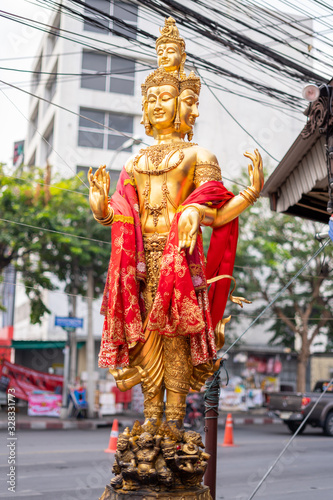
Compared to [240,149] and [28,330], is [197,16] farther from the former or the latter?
[28,330]

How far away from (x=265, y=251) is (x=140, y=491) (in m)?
13.3

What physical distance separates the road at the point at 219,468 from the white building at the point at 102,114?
7784 millimetres

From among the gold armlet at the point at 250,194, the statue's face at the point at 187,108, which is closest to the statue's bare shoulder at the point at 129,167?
the statue's face at the point at 187,108

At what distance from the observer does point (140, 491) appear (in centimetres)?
330

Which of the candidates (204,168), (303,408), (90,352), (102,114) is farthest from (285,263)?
(204,168)

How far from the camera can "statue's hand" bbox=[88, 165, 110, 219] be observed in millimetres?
3641

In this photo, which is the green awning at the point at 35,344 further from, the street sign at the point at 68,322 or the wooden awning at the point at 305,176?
the wooden awning at the point at 305,176

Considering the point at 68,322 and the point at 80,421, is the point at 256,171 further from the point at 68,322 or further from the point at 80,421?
the point at 80,421

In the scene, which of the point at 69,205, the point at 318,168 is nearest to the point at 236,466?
the point at 318,168

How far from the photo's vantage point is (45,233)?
1401cm

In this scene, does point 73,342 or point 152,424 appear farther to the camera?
point 73,342

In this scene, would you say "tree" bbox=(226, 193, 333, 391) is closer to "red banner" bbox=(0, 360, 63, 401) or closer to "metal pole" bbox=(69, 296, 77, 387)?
"metal pole" bbox=(69, 296, 77, 387)

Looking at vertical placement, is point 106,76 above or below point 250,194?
above

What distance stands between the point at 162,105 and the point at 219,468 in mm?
6145
